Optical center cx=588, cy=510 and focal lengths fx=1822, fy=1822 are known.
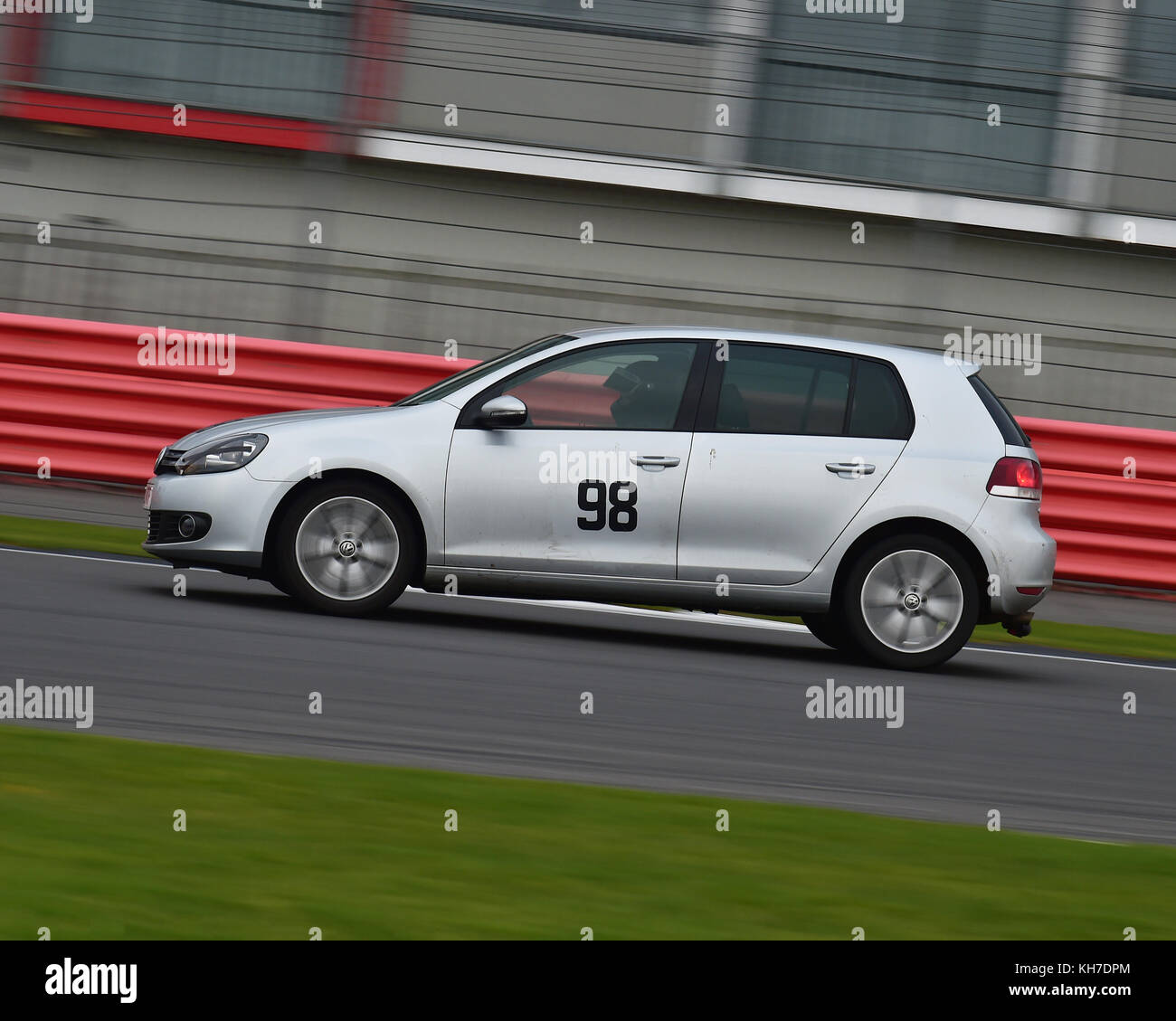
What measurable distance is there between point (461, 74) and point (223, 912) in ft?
47.1

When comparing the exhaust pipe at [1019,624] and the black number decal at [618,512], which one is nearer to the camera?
the black number decal at [618,512]

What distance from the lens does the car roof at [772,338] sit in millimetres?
9258

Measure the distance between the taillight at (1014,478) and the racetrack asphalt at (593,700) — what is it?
970 mm

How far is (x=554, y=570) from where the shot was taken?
8.92 metres

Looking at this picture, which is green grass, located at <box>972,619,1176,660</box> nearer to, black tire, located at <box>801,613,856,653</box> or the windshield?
black tire, located at <box>801,613,856,653</box>

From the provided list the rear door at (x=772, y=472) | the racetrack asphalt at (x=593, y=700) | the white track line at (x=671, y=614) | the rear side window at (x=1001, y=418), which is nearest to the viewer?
the racetrack asphalt at (x=593, y=700)

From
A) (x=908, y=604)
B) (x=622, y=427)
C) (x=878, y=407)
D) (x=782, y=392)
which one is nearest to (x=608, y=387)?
(x=622, y=427)

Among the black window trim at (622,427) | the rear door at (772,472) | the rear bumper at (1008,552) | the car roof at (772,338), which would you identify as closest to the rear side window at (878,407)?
the rear door at (772,472)

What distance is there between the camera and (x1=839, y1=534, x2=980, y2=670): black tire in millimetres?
9062

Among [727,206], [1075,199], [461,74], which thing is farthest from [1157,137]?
[461,74]

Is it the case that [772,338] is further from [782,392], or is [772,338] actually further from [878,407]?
[878,407]

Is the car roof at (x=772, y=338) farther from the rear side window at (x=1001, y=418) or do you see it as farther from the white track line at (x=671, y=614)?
the white track line at (x=671, y=614)

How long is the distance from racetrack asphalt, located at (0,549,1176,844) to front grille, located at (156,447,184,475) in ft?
2.12
